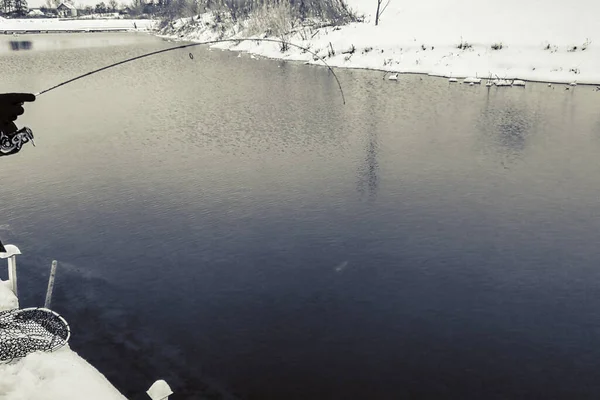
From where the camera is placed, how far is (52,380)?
12.8 metres

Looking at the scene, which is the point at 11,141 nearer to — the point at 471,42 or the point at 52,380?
the point at 52,380

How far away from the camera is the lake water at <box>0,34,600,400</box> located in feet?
55.5

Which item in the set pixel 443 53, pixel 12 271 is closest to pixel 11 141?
pixel 12 271

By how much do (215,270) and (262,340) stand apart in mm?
5441

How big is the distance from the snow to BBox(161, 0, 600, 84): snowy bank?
74.2 metres

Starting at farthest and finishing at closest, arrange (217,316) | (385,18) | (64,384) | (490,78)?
(385,18)
(490,78)
(217,316)
(64,384)

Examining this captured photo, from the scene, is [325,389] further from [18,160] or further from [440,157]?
[18,160]

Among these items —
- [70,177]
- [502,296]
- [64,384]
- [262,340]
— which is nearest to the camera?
Answer: [64,384]

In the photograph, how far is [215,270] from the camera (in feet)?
74.4

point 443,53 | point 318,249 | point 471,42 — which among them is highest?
point 471,42

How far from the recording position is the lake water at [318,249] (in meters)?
16.9

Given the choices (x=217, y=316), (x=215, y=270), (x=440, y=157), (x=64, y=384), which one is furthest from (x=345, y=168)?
(x=64, y=384)

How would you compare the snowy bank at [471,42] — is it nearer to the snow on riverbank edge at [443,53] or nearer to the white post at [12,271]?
the snow on riverbank edge at [443,53]

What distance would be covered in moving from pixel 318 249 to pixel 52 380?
44.9 ft
